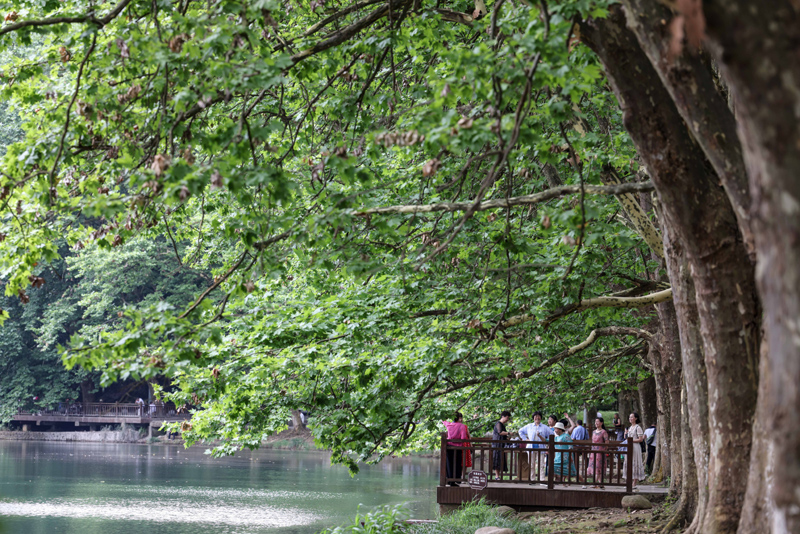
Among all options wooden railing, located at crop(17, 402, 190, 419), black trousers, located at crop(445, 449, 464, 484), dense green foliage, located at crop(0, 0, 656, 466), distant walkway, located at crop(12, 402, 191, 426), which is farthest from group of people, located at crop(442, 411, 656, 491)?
wooden railing, located at crop(17, 402, 190, 419)

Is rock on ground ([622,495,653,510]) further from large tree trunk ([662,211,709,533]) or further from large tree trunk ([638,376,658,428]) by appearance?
large tree trunk ([638,376,658,428])

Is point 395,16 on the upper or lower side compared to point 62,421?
upper

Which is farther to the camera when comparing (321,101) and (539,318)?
(539,318)

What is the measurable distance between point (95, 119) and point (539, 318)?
5154 millimetres

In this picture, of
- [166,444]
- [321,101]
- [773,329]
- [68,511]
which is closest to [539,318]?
[321,101]

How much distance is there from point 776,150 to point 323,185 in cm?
658

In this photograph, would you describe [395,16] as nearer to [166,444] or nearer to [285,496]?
[285,496]

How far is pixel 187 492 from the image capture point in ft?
79.6

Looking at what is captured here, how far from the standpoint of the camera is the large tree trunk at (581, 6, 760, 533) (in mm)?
4934

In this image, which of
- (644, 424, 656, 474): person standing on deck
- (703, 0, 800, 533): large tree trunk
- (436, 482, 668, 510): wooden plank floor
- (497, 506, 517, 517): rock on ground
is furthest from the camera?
(644, 424, 656, 474): person standing on deck

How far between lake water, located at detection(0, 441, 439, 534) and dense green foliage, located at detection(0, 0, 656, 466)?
6.98 m

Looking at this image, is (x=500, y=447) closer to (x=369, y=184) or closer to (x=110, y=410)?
(x=369, y=184)

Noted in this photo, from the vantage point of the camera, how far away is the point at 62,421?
4894 cm

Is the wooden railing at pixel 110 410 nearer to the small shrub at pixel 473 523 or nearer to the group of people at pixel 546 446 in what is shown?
the group of people at pixel 546 446
